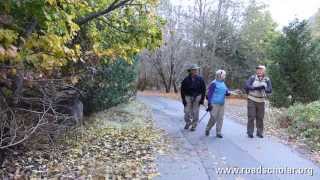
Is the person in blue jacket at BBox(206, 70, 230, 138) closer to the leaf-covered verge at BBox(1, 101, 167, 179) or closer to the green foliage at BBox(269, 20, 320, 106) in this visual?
the leaf-covered verge at BBox(1, 101, 167, 179)

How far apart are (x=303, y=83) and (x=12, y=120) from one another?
1344 centimetres

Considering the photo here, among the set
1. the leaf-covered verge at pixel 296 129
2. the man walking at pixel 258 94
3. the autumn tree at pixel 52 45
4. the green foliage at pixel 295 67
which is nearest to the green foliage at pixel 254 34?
the green foliage at pixel 295 67

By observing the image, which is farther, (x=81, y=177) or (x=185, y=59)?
(x=185, y=59)

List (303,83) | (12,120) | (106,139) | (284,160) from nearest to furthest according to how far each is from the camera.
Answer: (12,120) < (284,160) < (106,139) < (303,83)

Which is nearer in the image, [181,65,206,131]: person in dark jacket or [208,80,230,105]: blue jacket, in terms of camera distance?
[208,80,230,105]: blue jacket

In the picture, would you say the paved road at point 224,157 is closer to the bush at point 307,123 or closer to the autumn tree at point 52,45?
the bush at point 307,123

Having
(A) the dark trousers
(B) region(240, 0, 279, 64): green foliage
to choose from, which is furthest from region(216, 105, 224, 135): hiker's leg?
(B) region(240, 0, 279, 64): green foliage

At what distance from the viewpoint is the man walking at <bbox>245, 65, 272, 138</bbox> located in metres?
11.6

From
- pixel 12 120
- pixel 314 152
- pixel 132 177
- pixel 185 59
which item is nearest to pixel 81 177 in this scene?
pixel 132 177

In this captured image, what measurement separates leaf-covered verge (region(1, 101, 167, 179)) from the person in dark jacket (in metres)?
1.04

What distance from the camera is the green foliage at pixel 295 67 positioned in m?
18.8

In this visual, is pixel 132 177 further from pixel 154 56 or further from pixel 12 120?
pixel 154 56

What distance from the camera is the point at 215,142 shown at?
437 inches

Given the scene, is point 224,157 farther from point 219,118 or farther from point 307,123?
point 307,123
